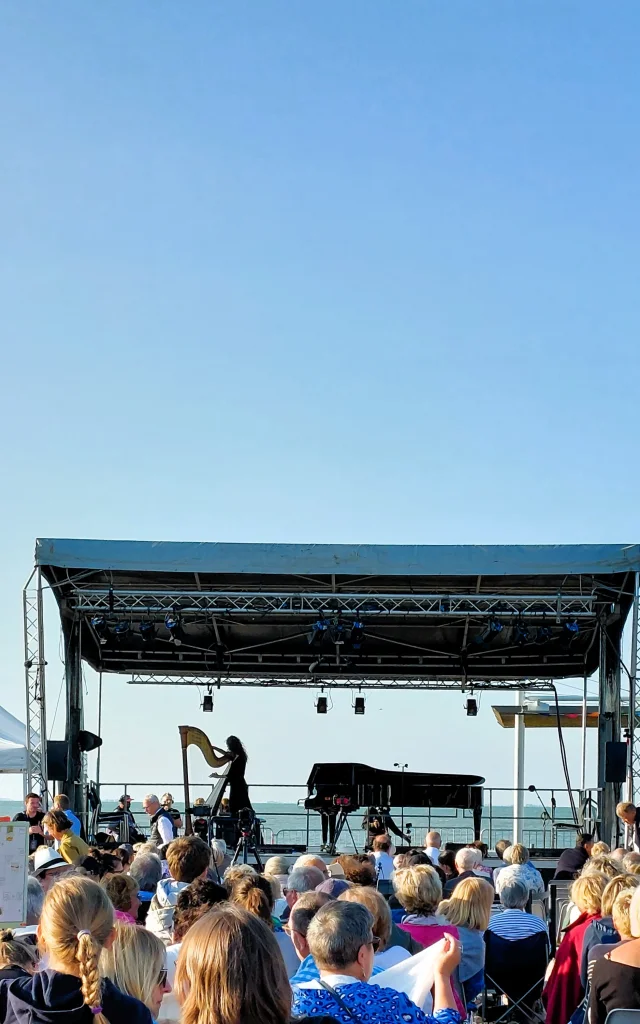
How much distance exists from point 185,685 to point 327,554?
6.02m

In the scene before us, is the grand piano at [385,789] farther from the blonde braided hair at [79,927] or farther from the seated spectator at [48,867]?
the blonde braided hair at [79,927]

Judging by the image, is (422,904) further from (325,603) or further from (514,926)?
(325,603)

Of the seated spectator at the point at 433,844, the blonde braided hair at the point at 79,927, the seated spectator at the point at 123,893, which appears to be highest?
the blonde braided hair at the point at 79,927

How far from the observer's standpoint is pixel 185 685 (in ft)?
60.3

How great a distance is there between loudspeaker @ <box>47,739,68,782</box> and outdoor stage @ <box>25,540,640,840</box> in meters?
0.49

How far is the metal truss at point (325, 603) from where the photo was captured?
1417cm

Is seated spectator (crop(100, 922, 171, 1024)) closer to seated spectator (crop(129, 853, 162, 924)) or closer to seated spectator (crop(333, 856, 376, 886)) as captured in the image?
seated spectator (crop(333, 856, 376, 886))

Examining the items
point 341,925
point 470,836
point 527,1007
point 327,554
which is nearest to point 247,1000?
point 341,925

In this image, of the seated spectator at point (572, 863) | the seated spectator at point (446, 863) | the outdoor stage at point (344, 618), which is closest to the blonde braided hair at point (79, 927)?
the seated spectator at point (446, 863)

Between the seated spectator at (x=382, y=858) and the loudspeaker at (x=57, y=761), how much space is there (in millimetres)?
5531

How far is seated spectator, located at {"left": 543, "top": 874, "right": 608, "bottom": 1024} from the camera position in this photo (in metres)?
5.34

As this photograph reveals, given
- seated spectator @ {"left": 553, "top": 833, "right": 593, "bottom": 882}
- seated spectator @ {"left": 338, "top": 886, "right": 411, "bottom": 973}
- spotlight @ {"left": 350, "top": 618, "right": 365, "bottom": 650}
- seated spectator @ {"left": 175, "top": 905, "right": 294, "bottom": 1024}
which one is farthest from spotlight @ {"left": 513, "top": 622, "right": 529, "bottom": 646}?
seated spectator @ {"left": 175, "top": 905, "right": 294, "bottom": 1024}

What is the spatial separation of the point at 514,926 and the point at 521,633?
8963mm

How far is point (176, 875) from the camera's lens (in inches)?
231
